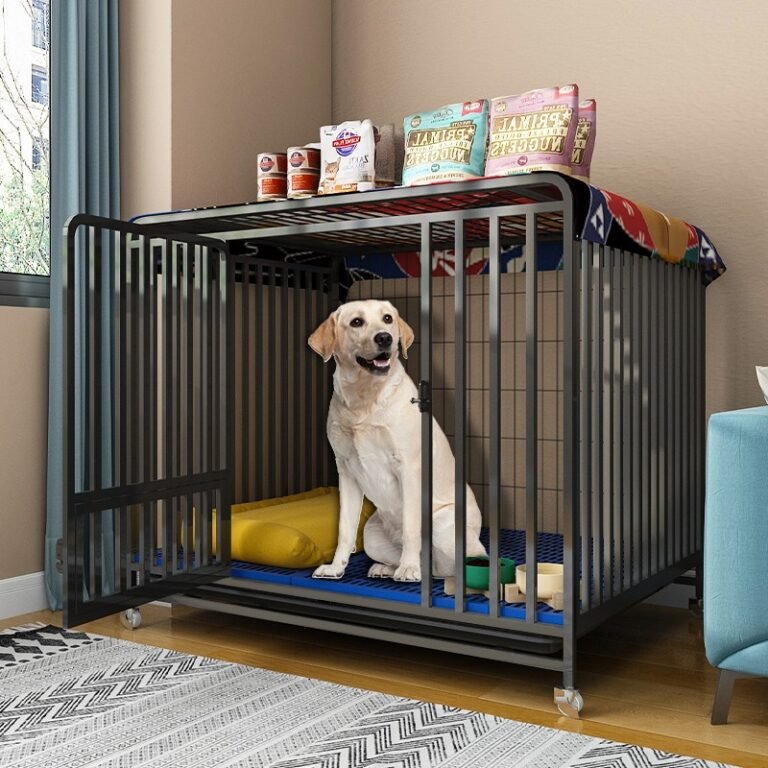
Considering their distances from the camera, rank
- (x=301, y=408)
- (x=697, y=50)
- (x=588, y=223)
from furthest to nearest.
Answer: (x=301, y=408)
(x=697, y=50)
(x=588, y=223)

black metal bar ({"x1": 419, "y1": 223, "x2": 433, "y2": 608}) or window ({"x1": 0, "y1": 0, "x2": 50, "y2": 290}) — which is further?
window ({"x1": 0, "y1": 0, "x2": 50, "y2": 290})

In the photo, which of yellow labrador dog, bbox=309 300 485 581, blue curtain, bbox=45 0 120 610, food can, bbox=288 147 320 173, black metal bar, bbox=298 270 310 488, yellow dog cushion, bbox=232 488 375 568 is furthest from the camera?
black metal bar, bbox=298 270 310 488

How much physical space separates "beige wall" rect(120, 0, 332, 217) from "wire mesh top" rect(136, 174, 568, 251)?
360 millimetres

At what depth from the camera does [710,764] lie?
2139 mm

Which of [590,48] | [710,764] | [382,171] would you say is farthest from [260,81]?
[710,764]

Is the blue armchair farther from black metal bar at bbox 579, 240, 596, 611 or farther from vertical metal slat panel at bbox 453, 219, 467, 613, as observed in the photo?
vertical metal slat panel at bbox 453, 219, 467, 613

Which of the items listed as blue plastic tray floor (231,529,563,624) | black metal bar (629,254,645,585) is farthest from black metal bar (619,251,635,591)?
blue plastic tray floor (231,529,563,624)

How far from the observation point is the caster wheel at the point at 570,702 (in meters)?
2.46

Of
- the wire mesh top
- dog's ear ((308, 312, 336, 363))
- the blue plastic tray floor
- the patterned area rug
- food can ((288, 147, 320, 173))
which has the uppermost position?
food can ((288, 147, 320, 173))

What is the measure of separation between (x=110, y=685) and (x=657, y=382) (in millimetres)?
1905

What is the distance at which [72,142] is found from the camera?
11.1 ft

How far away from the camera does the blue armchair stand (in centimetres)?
224

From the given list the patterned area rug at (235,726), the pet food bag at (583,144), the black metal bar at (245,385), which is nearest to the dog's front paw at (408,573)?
the patterned area rug at (235,726)

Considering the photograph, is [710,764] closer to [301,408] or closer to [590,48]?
[301,408]
